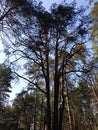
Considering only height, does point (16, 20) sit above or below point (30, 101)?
below

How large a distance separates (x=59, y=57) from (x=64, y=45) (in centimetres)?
124

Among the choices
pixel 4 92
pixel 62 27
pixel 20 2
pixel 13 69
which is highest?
pixel 4 92

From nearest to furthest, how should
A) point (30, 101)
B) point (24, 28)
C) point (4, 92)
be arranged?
1. point (24, 28)
2. point (4, 92)
3. point (30, 101)

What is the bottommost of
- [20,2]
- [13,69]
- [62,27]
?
[13,69]

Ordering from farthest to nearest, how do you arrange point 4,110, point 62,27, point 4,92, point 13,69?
1. point 4,110
2. point 4,92
3. point 13,69
4. point 62,27

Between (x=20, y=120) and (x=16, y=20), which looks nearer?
(x=16, y=20)

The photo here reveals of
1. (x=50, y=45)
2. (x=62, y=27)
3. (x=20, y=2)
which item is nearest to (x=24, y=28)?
(x=20, y=2)

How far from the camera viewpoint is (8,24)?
971 centimetres

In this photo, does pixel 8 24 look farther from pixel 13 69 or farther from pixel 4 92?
pixel 4 92

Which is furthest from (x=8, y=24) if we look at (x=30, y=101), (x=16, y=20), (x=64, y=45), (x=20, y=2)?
(x=30, y=101)

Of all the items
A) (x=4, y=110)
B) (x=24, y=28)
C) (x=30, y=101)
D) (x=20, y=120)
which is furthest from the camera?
(x=20, y=120)

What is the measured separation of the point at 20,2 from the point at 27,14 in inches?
28.4

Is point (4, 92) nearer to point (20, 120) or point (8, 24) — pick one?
point (20, 120)

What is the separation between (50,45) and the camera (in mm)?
13719
